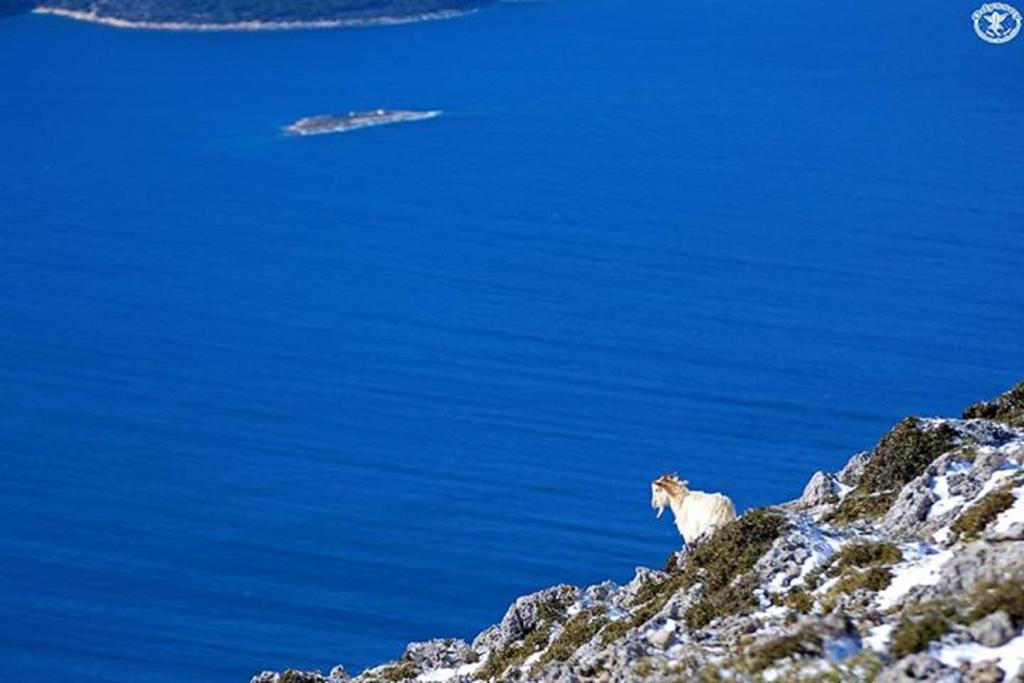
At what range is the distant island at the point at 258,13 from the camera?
4008 inches

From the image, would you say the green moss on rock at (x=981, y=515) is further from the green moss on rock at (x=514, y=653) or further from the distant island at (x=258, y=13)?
the distant island at (x=258, y=13)

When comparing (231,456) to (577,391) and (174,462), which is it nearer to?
(174,462)

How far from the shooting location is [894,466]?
51.7 ft

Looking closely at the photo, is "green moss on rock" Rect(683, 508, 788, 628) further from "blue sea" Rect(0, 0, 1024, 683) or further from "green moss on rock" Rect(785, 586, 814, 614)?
"blue sea" Rect(0, 0, 1024, 683)

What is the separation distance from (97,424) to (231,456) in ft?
17.0

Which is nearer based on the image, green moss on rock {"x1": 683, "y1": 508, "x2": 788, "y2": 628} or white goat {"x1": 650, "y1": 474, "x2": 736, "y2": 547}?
green moss on rock {"x1": 683, "y1": 508, "x2": 788, "y2": 628}

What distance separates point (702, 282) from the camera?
67.1m

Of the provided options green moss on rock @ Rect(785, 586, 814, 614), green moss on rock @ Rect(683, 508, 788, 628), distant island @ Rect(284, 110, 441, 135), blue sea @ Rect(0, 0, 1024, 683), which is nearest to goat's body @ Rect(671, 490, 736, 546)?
green moss on rock @ Rect(683, 508, 788, 628)

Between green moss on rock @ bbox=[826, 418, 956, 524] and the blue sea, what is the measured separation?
29.4m

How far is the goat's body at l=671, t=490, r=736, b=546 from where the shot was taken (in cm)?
1609

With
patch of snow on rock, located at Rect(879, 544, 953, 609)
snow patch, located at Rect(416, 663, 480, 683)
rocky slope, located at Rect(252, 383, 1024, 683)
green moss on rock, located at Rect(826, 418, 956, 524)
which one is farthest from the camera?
snow patch, located at Rect(416, 663, 480, 683)

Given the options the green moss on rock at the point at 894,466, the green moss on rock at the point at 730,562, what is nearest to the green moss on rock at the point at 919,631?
the green moss on rock at the point at 730,562

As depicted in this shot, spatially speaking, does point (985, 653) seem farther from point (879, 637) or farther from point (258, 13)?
point (258, 13)

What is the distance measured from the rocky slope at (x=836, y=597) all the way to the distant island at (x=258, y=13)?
87541 mm
